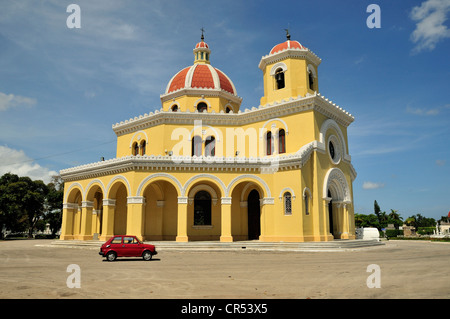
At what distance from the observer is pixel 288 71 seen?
25.3 m

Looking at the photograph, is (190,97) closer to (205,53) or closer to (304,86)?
(205,53)

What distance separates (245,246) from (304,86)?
41.7 feet

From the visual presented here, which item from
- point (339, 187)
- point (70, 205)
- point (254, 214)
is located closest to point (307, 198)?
point (339, 187)

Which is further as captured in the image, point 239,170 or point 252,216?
point 252,216

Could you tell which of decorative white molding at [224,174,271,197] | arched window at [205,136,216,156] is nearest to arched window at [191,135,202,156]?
arched window at [205,136,216,156]

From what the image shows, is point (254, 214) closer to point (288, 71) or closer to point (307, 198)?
point (307, 198)

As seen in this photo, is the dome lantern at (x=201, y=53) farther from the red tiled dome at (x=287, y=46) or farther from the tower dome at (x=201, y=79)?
the red tiled dome at (x=287, y=46)

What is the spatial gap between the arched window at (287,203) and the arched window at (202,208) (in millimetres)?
5910

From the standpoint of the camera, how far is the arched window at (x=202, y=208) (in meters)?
24.6

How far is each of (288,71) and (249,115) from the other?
443 centimetres

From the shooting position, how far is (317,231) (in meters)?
21.2

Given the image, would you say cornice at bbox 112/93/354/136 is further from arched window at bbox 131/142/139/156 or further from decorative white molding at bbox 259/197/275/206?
decorative white molding at bbox 259/197/275/206

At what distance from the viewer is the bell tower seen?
25.1 meters
